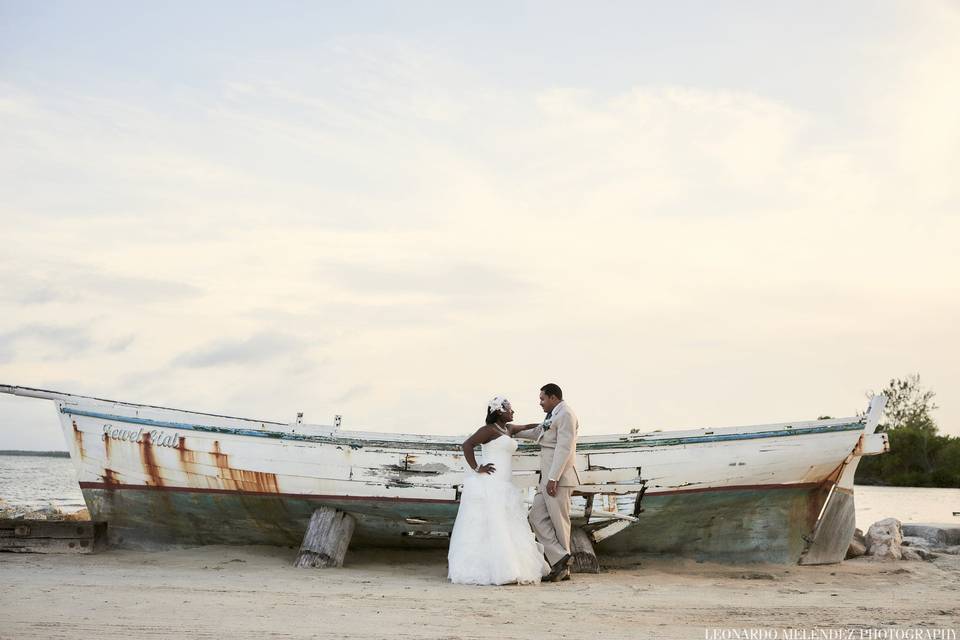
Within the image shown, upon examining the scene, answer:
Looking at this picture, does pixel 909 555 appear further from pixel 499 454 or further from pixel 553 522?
pixel 499 454

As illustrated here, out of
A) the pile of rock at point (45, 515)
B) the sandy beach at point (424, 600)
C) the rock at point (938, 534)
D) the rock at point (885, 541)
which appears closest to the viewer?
the sandy beach at point (424, 600)

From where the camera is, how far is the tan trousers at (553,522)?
9047 millimetres

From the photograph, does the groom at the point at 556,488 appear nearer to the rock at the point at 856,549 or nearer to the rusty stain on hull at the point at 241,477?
the rusty stain on hull at the point at 241,477

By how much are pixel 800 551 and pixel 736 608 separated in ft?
11.9

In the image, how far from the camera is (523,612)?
696cm

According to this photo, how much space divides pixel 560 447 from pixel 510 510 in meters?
0.78

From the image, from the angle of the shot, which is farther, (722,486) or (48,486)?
(48,486)

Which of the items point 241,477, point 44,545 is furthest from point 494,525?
Result: point 44,545

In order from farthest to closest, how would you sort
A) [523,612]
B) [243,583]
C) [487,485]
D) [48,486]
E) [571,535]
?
[48,486] < [571,535] < [487,485] < [243,583] < [523,612]

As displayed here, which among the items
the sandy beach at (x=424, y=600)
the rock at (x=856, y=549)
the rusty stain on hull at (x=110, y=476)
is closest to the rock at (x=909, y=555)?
the rock at (x=856, y=549)

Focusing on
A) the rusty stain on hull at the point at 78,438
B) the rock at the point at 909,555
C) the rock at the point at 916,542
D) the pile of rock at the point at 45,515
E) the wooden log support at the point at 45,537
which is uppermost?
the rusty stain on hull at the point at 78,438

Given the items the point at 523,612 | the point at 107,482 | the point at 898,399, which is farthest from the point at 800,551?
the point at 898,399

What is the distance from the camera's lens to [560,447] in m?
9.00

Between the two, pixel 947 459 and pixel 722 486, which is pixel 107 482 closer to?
pixel 722 486
